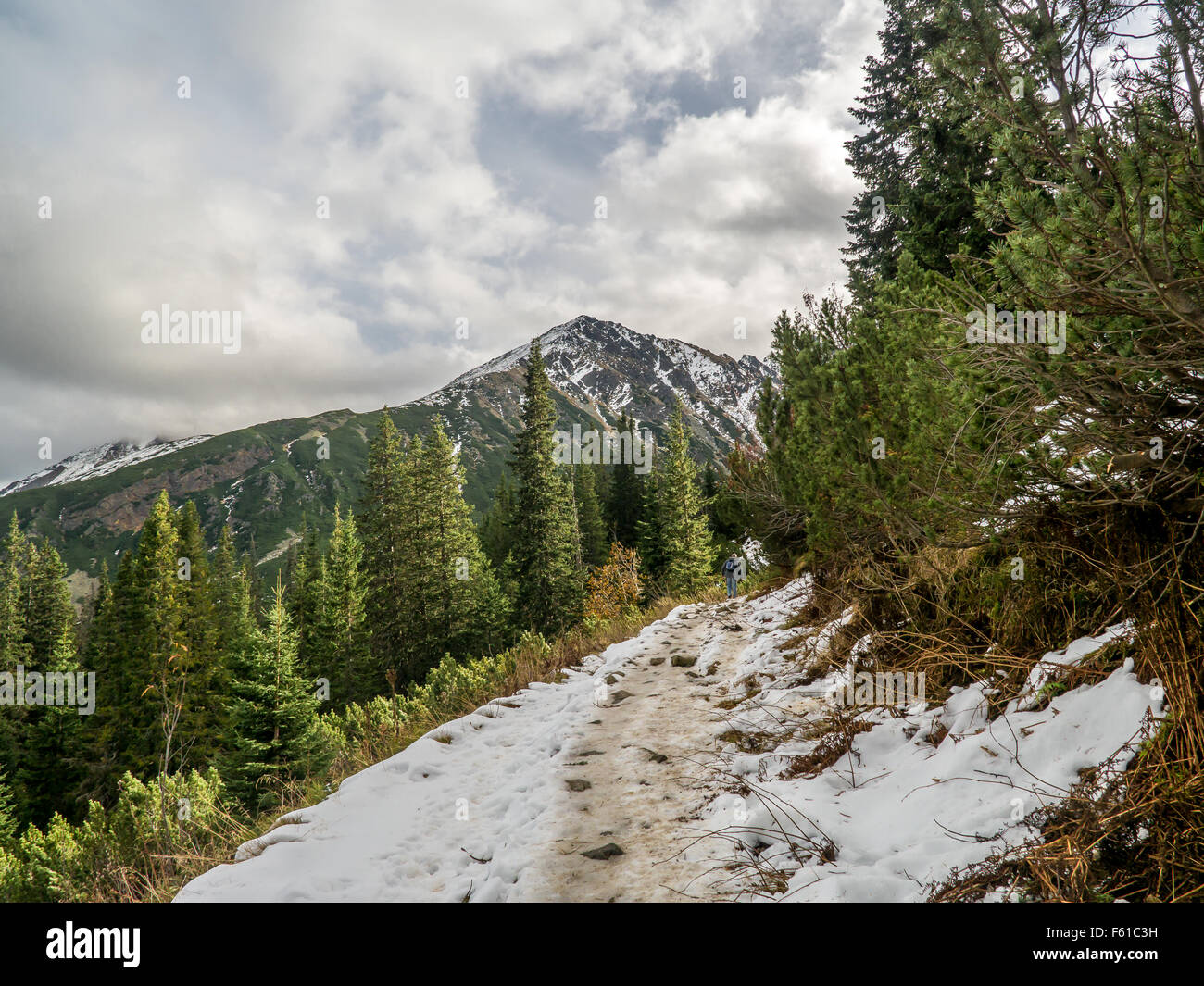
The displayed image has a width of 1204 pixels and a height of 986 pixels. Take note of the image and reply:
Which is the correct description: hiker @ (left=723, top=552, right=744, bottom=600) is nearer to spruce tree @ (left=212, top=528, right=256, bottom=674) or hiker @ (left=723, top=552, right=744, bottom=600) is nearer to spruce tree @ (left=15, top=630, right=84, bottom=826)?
spruce tree @ (left=212, top=528, right=256, bottom=674)

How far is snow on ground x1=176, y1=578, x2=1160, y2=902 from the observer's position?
2689 mm

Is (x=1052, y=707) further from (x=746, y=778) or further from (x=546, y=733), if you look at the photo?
(x=546, y=733)

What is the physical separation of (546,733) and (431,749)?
1.30 metres

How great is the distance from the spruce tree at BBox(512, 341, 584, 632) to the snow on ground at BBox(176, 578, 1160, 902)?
23072mm

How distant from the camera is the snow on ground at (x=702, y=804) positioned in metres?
2.69

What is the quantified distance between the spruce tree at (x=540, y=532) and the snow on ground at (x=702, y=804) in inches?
908

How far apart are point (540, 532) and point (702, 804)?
1024 inches

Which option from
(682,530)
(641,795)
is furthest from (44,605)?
(641,795)

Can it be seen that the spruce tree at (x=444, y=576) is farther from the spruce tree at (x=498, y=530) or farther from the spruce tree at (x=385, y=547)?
the spruce tree at (x=498, y=530)

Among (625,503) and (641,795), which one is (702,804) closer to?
(641,795)

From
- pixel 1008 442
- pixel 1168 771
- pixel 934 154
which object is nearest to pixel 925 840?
pixel 1168 771

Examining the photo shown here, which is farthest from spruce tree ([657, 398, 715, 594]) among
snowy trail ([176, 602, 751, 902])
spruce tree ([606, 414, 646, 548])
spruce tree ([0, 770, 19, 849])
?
spruce tree ([0, 770, 19, 849])

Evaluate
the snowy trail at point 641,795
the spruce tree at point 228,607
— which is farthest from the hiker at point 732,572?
the spruce tree at point 228,607

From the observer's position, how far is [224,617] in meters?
46.4
